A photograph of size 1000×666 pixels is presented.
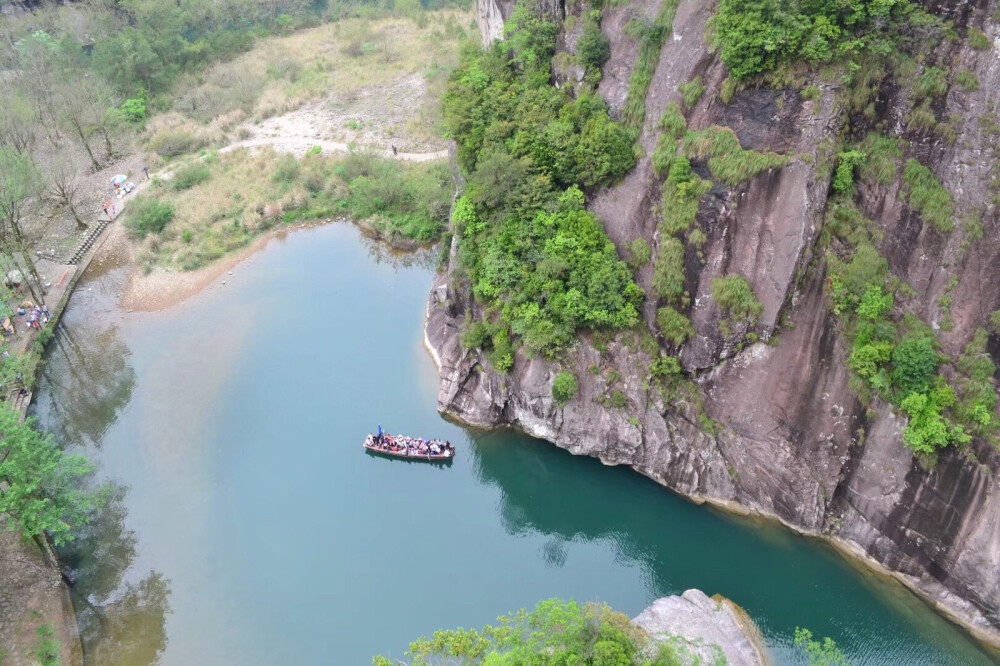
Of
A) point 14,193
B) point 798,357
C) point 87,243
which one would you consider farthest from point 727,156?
point 87,243

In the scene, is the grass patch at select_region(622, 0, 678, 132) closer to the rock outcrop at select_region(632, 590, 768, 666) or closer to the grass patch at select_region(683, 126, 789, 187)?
the grass patch at select_region(683, 126, 789, 187)

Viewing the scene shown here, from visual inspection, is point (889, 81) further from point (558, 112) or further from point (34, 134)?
point (34, 134)

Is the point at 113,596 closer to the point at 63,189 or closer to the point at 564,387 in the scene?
the point at 564,387

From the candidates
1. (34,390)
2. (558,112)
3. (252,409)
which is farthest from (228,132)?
(558,112)

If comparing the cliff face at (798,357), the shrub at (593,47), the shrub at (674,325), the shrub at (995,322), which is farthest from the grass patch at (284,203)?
the shrub at (995,322)

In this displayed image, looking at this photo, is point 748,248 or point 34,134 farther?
point 34,134

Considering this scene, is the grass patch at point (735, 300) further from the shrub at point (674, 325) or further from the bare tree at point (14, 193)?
the bare tree at point (14, 193)

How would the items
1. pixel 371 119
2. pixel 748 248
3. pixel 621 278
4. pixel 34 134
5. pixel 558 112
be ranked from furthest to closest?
1. pixel 371 119
2. pixel 34 134
3. pixel 558 112
4. pixel 621 278
5. pixel 748 248
